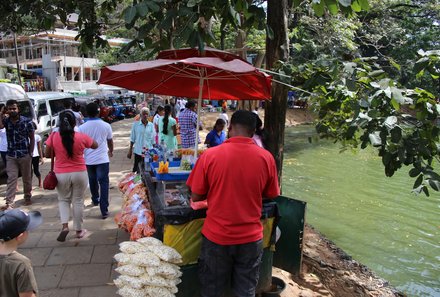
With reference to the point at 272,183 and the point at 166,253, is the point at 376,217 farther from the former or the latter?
the point at 166,253

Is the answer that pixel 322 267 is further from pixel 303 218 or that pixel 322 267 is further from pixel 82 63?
pixel 82 63

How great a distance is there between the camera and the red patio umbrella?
3.60 m

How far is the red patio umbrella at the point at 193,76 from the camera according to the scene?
360cm

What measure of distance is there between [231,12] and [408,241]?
6546 millimetres

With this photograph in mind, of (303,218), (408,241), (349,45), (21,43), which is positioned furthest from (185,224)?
(21,43)

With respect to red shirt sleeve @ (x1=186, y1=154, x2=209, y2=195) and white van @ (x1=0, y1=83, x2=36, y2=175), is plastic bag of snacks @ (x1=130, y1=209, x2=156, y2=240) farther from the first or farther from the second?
white van @ (x1=0, y1=83, x2=36, y2=175)

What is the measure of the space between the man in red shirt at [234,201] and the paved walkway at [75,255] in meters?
1.51

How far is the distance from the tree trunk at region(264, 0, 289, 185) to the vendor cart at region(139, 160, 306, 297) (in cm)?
105

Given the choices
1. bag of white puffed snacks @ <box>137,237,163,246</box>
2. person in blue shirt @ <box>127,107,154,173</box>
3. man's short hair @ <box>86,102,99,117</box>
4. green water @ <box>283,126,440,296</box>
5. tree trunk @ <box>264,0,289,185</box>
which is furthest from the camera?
person in blue shirt @ <box>127,107,154,173</box>

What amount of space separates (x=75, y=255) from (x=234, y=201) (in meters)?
2.82

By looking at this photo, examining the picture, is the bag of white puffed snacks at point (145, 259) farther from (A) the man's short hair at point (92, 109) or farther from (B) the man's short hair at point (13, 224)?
(A) the man's short hair at point (92, 109)

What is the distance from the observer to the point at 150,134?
8391 millimetres

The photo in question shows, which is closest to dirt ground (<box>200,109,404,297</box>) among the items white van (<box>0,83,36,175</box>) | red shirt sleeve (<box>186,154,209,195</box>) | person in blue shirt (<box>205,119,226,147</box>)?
red shirt sleeve (<box>186,154,209,195</box>)

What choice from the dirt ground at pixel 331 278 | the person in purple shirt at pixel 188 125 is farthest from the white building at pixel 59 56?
the dirt ground at pixel 331 278
